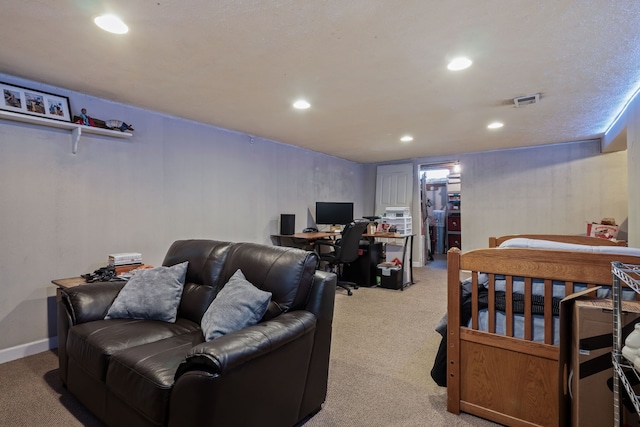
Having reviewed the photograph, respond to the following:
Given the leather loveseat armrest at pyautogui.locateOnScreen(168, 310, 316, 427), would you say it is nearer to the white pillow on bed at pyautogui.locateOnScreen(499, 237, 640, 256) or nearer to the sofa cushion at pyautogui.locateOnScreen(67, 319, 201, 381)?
the sofa cushion at pyautogui.locateOnScreen(67, 319, 201, 381)

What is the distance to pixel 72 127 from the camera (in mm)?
2709

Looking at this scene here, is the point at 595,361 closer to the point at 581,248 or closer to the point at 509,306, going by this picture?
the point at 509,306

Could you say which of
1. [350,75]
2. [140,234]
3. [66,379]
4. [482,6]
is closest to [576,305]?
[482,6]

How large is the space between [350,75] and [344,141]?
7.73ft

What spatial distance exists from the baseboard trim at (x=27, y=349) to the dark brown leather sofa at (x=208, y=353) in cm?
84

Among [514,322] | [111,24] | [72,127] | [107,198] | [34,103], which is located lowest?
[514,322]

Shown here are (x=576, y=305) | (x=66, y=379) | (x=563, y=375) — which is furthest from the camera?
(x=66, y=379)

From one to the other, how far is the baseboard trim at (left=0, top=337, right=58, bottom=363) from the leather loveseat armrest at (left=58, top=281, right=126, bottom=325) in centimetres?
94

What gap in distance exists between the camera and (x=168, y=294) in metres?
2.14

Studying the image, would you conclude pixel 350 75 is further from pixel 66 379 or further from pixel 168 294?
pixel 66 379

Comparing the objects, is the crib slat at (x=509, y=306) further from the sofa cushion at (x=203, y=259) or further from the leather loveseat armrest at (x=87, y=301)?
the leather loveseat armrest at (x=87, y=301)

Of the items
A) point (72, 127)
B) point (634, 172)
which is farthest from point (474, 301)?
point (72, 127)

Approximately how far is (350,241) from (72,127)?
3.24 meters

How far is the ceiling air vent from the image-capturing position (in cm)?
287
